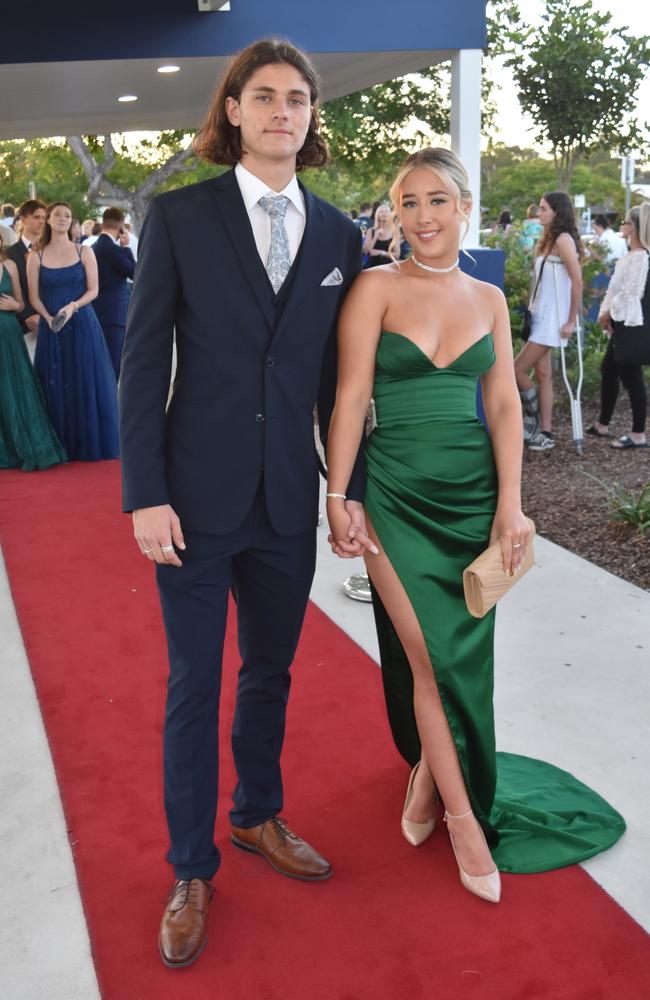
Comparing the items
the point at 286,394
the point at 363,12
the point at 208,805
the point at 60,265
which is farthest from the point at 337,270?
the point at 60,265

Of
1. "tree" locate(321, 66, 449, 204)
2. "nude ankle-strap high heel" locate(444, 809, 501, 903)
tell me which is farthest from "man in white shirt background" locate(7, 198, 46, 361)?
"tree" locate(321, 66, 449, 204)

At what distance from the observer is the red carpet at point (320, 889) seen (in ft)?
8.72

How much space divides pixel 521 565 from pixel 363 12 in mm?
6156

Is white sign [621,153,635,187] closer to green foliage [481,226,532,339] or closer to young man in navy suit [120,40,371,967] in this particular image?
green foliage [481,226,532,339]

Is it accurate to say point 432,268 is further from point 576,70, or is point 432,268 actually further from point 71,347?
point 576,70

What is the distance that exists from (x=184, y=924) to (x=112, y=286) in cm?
802

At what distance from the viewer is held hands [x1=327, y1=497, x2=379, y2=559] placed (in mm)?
2928

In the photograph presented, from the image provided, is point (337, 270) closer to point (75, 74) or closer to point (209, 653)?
point (209, 653)

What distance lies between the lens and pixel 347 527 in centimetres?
293

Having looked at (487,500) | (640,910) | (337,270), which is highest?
(337,270)

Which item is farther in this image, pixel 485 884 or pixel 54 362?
pixel 54 362

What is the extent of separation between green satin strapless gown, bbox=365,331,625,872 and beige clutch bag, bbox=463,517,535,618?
0.25ft

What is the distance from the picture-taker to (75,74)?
934 centimetres

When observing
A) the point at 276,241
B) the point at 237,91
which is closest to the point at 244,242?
the point at 276,241
